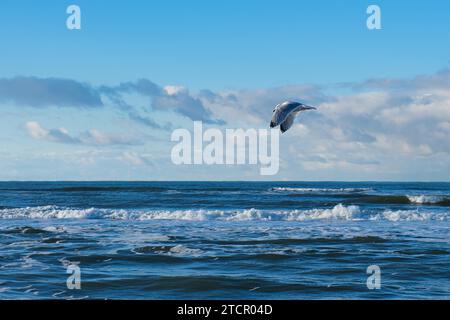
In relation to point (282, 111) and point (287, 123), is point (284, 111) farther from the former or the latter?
point (287, 123)

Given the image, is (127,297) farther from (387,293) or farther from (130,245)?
(130,245)

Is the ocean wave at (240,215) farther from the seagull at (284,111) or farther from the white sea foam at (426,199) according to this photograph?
the seagull at (284,111)

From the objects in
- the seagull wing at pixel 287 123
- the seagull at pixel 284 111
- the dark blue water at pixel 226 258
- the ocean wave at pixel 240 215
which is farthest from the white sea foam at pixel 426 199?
the seagull at pixel 284 111

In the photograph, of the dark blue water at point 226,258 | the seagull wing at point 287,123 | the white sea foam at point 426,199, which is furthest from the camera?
the white sea foam at point 426,199

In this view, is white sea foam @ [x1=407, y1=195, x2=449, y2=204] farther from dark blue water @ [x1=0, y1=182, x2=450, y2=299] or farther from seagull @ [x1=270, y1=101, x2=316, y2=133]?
seagull @ [x1=270, y1=101, x2=316, y2=133]

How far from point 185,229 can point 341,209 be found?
37.4ft

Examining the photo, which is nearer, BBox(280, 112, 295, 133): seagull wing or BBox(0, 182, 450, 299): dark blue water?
BBox(280, 112, 295, 133): seagull wing

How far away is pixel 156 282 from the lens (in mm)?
12133

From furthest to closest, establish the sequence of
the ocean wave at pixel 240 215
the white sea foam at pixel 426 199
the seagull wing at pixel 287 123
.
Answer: the white sea foam at pixel 426 199 → the ocean wave at pixel 240 215 → the seagull wing at pixel 287 123

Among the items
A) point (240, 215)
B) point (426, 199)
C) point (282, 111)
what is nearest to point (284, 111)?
point (282, 111)

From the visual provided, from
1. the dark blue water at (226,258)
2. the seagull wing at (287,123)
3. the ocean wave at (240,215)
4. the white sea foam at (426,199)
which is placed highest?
the seagull wing at (287,123)

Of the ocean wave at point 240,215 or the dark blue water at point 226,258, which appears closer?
the dark blue water at point 226,258

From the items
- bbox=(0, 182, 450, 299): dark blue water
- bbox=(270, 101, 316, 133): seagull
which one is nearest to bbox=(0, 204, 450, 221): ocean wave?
bbox=(0, 182, 450, 299): dark blue water
